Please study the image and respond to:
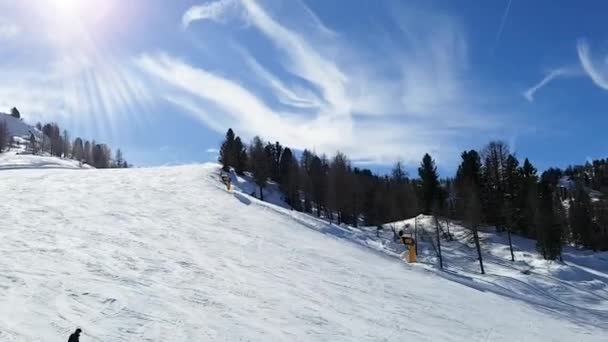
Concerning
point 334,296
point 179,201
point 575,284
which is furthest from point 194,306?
point 575,284

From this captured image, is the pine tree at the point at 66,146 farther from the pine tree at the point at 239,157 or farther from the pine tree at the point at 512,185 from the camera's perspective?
the pine tree at the point at 512,185

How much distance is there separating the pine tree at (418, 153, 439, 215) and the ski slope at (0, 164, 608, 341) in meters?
47.0

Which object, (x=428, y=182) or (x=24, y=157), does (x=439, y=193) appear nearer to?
(x=428, y=182)

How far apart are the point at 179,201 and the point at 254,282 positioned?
55.8ft

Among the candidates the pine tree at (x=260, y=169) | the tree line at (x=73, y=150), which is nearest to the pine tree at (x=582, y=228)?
the pine tree at (x=260, y=169)

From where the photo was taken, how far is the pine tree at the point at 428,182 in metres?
69.9

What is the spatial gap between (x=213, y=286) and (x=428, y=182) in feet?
207

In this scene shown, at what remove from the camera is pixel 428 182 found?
7138 centimetres

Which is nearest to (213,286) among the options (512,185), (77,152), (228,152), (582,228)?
(228,152)

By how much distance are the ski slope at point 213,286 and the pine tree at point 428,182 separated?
47.0m

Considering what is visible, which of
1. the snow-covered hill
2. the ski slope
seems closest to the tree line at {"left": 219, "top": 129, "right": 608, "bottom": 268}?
the snow-covered hill

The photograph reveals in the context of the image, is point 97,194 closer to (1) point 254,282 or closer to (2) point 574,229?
(1) point 254,282

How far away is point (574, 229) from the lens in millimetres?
68750

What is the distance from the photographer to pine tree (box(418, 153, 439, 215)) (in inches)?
2753
